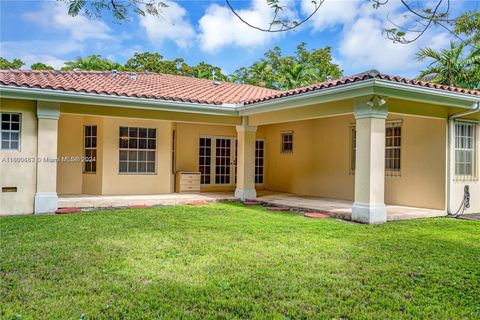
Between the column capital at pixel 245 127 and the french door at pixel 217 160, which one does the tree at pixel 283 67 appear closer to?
the french door at pixel 217 160

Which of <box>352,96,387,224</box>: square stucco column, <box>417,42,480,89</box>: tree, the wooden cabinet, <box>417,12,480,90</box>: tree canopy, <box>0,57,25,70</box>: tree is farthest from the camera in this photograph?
<box>0,57,25,70</box>: tree

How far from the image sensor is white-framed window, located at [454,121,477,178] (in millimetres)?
10773

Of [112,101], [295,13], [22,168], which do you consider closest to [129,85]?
[112,101]

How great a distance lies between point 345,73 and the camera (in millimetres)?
36031

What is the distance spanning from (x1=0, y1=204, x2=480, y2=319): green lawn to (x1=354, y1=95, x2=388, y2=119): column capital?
2.44 meters

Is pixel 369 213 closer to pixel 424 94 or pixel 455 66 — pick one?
pixel 424 94

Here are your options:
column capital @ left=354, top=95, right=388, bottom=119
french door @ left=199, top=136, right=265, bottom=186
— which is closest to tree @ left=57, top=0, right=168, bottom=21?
column capital @ left=354, top=95, right=388, bottom=119

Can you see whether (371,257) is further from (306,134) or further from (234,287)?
(306,134)

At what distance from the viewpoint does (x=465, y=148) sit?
11.0 meters

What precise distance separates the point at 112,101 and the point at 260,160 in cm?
768

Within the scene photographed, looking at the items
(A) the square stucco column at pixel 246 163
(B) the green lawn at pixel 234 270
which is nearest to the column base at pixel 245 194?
(A) the square stucco column at pixel 246 163

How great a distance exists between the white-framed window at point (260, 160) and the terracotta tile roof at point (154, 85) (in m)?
2.26

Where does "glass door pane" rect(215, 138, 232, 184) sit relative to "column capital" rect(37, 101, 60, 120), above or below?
below

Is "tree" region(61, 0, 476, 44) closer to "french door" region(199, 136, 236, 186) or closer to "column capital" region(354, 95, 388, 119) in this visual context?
"column capital" region(354, 95, 388, 119)
